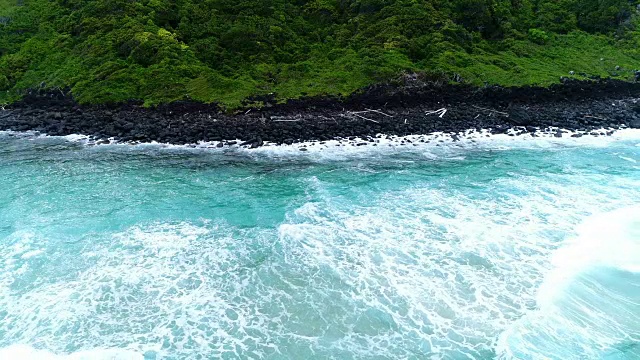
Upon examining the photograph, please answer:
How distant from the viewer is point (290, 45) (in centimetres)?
3772

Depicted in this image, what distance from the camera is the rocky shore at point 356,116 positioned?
27.9 meters

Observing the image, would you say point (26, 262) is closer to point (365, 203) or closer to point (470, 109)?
point (365, 203)

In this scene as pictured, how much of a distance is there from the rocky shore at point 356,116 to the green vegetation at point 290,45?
146cm

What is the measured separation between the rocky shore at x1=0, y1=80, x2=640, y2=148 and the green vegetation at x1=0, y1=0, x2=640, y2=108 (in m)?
1.46

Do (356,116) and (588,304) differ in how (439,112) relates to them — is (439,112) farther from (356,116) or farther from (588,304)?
(588,304)

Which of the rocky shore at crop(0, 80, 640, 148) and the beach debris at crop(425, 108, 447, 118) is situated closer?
the rocky shore at crop(0, 80, 640, 148)

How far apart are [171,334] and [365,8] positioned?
37.1 metres

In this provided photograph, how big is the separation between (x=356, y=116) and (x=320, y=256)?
15861 millimetres

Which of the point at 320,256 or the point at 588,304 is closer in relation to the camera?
the point at 588,304

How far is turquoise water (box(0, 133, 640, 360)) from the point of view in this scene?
493 inches

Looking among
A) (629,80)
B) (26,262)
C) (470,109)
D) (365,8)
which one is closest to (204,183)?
(26,262)

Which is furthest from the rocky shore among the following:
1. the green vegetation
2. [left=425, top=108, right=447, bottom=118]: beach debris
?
the green vegetation

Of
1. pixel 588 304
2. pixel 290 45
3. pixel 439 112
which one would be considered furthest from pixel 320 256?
pixel 290 45

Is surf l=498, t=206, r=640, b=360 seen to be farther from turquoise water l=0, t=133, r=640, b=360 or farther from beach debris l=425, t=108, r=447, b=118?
beach debris l=425, t=108, r=447, b=118
